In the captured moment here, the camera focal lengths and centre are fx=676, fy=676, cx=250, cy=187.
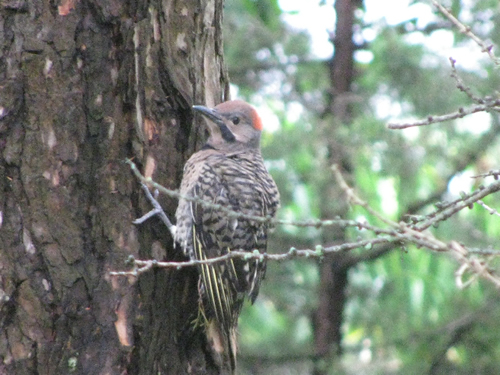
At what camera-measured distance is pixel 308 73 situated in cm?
671

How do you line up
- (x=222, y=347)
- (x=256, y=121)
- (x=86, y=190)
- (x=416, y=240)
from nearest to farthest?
(x=416, y=240) → (x=86, y=190) → (x=222, y=347) → (x=256, y=121)

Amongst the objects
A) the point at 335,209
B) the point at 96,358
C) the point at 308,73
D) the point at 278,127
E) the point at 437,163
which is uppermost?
the point at 308,73

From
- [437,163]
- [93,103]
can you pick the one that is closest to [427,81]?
[437,163]

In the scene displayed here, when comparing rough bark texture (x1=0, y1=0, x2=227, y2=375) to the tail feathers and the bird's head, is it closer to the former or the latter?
the tail feathers

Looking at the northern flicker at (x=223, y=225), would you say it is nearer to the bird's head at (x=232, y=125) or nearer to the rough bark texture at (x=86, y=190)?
the bird's head at (x=232, y=125)

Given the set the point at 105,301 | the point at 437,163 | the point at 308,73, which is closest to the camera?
the point at 105,301

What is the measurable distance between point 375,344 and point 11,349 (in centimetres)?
453

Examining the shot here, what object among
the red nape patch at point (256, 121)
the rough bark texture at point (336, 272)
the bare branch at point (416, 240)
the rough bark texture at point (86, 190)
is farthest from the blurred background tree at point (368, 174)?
the bare branch at point (416, 240)

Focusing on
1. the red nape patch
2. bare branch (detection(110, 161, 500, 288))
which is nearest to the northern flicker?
the red nape patch

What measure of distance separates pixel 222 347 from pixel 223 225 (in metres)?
0.61

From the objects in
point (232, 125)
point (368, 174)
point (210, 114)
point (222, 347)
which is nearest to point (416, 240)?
point (222, 347)

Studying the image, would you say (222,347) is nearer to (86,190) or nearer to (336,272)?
(86,190)

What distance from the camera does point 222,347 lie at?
3.30 m

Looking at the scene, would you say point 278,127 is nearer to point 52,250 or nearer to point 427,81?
point 427,81
